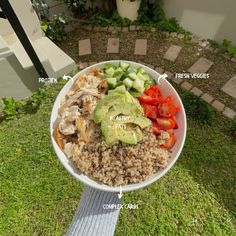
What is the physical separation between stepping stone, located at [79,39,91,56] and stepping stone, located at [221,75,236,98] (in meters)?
1.79

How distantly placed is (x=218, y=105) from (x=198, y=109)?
0.85ft

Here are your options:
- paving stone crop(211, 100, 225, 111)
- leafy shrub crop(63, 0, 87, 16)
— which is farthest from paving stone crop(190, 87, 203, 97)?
leafy shrub crop(63, 0, 87, 16)

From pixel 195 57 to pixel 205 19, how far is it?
0.52m

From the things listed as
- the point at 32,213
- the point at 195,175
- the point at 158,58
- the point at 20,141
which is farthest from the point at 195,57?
the point at 32,213

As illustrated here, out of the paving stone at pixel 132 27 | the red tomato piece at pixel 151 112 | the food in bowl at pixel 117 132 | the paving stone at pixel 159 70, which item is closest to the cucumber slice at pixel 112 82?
the food in bowl at pixel 117 132

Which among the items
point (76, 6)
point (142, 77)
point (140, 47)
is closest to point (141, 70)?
point (142, 77)

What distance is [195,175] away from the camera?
3092 millimetres

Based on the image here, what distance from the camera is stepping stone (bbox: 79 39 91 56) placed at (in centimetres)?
406

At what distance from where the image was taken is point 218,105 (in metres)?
3.45

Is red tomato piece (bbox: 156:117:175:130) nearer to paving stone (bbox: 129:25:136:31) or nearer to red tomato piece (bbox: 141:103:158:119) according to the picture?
red tomato piece (bbox: 141:103:158:119)

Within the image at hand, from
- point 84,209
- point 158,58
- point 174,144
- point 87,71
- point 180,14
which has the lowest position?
point 158,58

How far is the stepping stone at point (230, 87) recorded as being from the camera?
11.6 feet

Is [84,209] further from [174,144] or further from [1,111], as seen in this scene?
[1,111]

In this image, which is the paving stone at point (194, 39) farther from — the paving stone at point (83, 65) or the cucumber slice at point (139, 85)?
the cucumber slice at point (139, 85)
